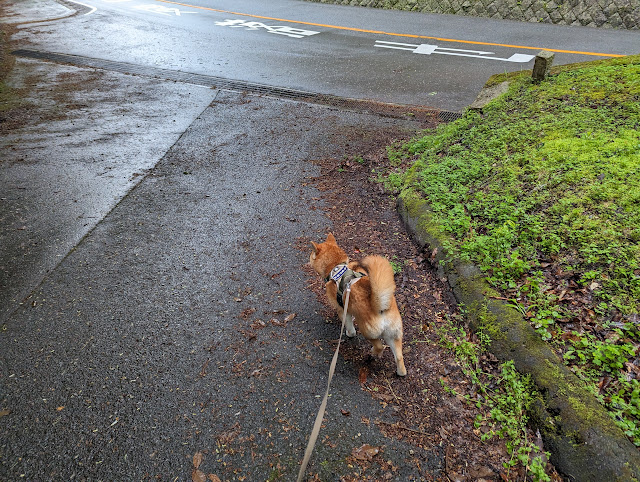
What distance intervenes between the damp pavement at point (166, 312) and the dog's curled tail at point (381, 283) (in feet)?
2.44

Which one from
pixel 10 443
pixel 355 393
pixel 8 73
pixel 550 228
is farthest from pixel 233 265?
pixel 8 73

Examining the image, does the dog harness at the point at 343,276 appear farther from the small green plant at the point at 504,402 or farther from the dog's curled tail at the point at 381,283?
the small green plant at the point at 504,402

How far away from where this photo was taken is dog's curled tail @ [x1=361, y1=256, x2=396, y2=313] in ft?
10.2

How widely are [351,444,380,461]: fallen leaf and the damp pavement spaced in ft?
0.20

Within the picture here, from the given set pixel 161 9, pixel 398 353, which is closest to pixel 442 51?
pixel 398 353

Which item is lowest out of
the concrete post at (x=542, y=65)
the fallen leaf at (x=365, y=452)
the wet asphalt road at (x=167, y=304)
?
the wet asphalt road at (x=167, y=304)

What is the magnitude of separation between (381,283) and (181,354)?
1.90 m

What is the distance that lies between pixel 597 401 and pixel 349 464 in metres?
1.76

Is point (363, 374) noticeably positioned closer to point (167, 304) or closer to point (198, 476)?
point (198, 476)

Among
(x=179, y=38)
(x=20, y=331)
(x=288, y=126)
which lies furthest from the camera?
(x=179, y=38)

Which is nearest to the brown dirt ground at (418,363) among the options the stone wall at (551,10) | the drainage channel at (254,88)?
the drainage channel at (254,88)

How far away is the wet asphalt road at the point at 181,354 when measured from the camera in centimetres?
294

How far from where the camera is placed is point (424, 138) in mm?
7012

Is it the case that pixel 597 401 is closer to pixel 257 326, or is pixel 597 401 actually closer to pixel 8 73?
pixel 257 326
